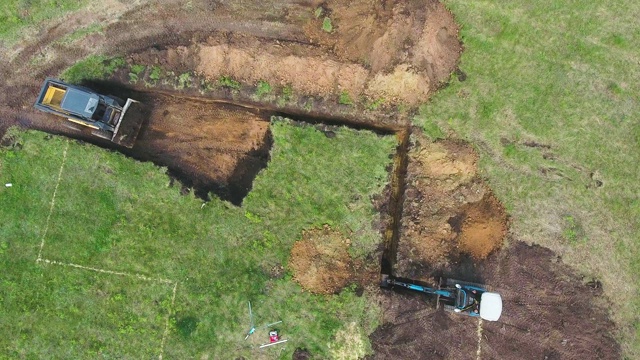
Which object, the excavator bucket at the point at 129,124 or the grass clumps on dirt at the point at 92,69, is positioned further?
the grass clumps on dirt at the point at 92,69

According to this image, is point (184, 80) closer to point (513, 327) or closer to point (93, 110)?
point (93, 110)

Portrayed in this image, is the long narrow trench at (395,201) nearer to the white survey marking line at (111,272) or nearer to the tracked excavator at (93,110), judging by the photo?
the white survey marking line at (111,272)

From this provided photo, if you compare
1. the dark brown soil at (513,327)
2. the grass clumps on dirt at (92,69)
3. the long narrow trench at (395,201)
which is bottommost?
the dark brown soil at (513,327)

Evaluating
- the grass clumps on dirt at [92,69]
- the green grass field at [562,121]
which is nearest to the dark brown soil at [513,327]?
the green grass field at [562,121]

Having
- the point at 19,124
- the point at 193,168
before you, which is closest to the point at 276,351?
the point at 193,168

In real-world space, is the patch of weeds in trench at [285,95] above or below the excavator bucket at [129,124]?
above
